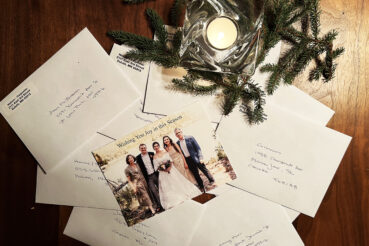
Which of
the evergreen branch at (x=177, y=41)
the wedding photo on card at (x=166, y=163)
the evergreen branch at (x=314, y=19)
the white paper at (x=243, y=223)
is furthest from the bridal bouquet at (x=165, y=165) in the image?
the evergreen branch at (x=314, y=19)

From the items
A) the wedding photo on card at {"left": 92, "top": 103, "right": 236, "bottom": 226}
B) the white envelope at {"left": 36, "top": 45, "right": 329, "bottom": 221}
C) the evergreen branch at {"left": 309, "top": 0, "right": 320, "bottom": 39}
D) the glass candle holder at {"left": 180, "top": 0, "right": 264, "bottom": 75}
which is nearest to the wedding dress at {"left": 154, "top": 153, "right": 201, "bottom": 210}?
the wedding photo on card at {"left": 92, "top": 103, "right": 236, "bottom": 226}

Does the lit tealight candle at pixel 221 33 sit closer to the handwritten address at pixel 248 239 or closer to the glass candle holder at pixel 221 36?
the glass candle holder at pixel 221 36

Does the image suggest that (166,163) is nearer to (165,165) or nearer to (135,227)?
(165,165)

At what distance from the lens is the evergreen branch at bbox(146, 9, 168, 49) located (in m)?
0.60

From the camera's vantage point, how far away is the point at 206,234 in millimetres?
657

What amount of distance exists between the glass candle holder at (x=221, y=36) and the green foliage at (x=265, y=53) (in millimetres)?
23

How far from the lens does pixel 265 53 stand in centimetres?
59

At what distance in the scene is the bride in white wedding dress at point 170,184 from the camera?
0.64 metres

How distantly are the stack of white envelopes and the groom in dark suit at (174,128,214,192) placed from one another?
0.01 m

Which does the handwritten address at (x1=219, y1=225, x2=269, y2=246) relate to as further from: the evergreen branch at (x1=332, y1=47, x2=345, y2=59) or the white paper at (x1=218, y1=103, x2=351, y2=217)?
the evergreen branch at (x1=332, y1=47, x2=345, y2=59)

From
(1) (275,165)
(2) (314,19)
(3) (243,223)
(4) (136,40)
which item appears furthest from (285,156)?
(4) (136,40)

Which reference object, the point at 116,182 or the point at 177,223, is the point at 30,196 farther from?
the point at 177,223

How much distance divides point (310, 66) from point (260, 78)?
0.36 feet

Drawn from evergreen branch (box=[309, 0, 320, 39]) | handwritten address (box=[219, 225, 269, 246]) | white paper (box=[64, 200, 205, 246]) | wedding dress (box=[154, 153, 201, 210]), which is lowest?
handwritten address (box=[219, 225, 269, 246])
